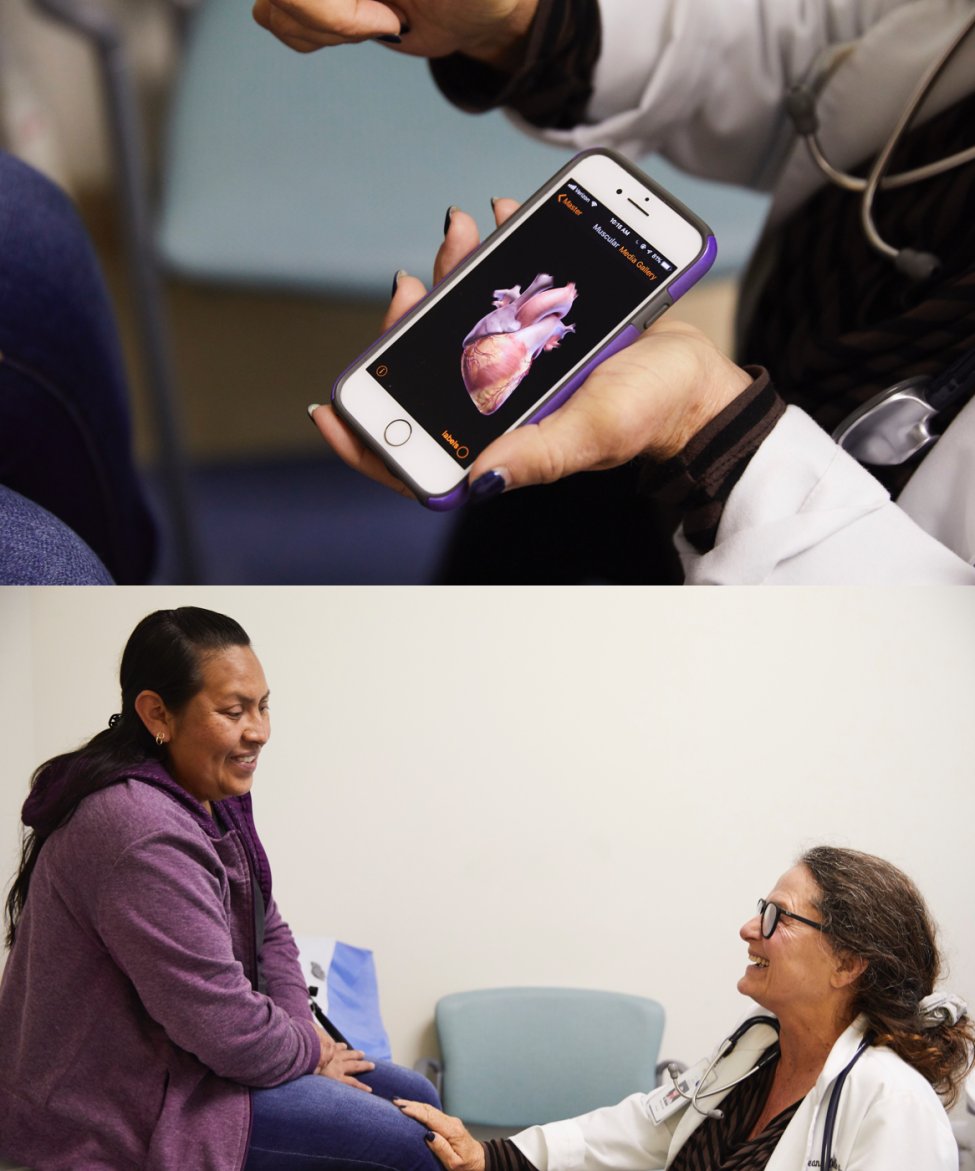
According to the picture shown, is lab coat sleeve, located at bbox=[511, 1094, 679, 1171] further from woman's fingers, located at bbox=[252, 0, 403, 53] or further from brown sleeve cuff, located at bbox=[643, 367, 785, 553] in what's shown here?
woman's fingers, located at bbox=[252, 0, 403, 53]

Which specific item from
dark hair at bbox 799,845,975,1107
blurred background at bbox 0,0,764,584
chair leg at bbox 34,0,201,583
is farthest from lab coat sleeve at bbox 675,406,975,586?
chair leg at bbox 34,0,201,583

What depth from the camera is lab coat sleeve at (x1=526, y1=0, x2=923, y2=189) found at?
1.82 ft

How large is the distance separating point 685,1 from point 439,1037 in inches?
19.5

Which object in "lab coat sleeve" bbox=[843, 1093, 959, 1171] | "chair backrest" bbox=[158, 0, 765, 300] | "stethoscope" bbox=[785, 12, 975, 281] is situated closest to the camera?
"lab coat sleeve" bbox=[843, 1093, 959, 1171]

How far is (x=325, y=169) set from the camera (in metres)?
0.81

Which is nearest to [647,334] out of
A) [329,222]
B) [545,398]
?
[545,398]

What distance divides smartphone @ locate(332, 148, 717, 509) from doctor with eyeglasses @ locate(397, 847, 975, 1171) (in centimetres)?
21

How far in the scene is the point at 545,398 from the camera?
0.43 m

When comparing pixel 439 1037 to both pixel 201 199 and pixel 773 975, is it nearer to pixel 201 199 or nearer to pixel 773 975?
pixel 773 975

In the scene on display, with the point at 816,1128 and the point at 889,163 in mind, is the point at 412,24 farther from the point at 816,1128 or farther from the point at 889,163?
the point at 816,1128

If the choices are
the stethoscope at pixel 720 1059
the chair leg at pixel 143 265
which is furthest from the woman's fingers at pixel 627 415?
the chair leg at pixel 143 265

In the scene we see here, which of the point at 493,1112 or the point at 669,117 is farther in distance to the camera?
the point at 669,117

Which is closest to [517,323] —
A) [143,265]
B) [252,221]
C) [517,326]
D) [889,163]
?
[517,326]

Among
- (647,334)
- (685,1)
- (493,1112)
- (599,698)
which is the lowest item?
(493,1112)
